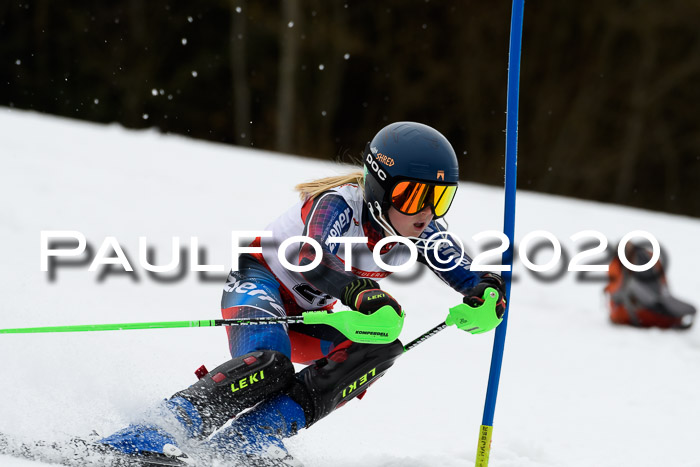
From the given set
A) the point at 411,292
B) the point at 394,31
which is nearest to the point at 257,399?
the point at 411,292

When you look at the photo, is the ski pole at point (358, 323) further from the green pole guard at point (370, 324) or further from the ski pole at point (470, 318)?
the ski pole at point (470, 318)

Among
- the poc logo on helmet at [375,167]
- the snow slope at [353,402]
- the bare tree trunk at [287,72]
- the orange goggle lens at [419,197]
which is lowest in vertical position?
→ the snow slope at [353,402]

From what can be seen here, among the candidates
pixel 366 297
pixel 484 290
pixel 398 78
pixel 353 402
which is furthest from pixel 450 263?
pixel 398 78

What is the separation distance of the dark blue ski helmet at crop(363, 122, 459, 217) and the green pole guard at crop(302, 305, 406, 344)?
0.44 m

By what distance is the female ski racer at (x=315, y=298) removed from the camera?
2756mm

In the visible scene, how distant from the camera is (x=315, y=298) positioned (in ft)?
10.8

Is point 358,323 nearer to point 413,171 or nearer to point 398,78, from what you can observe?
point 413,171

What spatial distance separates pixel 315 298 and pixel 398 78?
1792cm

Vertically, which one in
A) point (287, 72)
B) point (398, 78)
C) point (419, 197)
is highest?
point (398, 78)

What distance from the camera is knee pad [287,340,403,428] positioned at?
2.91 meters

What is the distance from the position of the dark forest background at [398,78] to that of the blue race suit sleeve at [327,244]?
1673 cm

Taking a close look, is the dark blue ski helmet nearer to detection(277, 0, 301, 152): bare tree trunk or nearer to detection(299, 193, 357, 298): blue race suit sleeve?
detection(299, 193, 357, 298): blue race suit sleeve

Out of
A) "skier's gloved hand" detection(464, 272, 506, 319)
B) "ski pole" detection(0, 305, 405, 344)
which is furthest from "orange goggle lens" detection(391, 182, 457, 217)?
"ski pole" detection(0, 305, 405, 344)

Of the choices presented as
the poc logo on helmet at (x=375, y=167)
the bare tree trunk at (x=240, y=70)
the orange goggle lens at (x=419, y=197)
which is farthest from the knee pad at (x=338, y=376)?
the bare tree trunk at (x=240, y=70)
